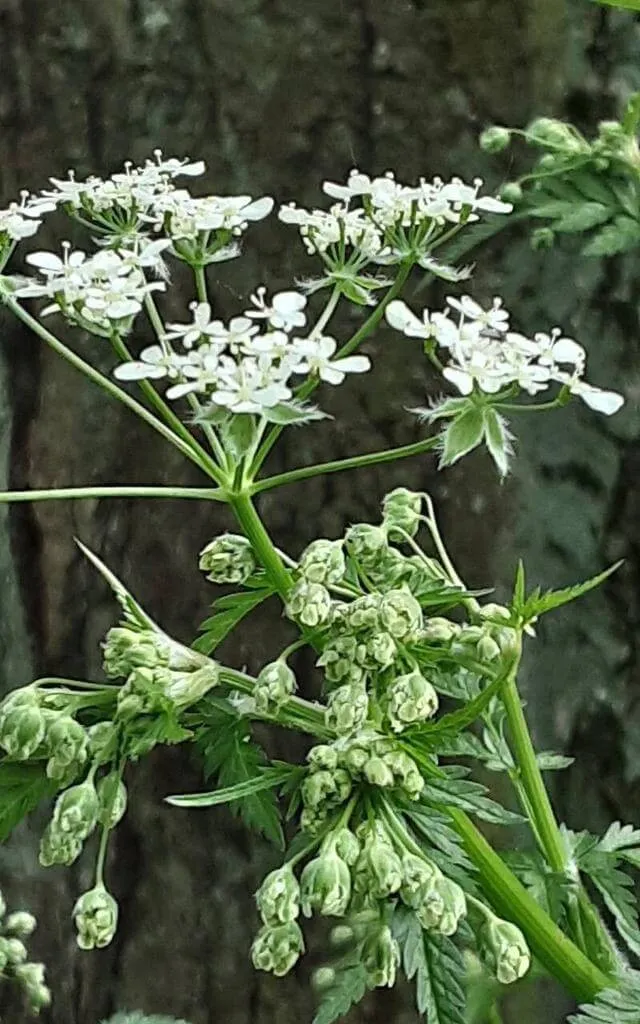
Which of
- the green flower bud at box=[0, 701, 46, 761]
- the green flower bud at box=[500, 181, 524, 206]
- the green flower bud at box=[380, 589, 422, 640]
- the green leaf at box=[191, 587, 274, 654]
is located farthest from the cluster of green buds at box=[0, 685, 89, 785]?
the green flower bud at box=[500, 181, 524, 206]

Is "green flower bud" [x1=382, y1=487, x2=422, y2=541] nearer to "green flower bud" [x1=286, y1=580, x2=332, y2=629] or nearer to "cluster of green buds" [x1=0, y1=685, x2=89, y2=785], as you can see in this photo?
"green flower bud" [x1=286, y1=580, x2=332, y2=629]

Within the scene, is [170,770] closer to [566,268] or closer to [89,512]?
[89,512]

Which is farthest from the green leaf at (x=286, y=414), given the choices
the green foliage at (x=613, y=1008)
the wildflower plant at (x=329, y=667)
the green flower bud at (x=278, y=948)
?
the green foliage at (x=613, y=1008)

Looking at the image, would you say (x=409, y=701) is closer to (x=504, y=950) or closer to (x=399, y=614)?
(x=399, y=614)

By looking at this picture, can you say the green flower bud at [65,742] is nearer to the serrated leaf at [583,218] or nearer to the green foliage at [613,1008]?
the green foliage at [613,1008]

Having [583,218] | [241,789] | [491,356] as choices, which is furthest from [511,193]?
[241,789]

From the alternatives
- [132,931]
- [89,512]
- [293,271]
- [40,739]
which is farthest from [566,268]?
[132,931]
